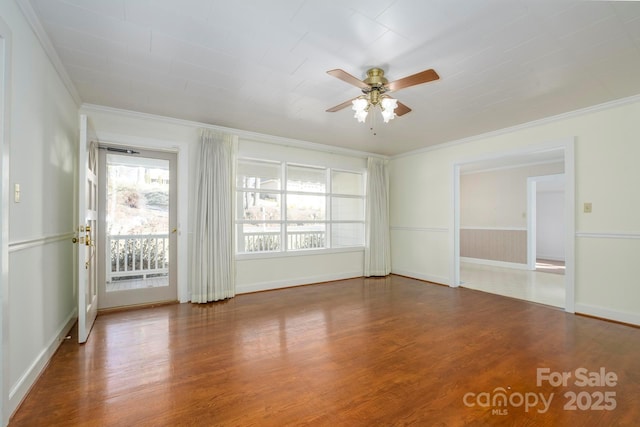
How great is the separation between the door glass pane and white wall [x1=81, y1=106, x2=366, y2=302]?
0.90 ft

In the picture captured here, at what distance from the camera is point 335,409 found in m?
1.78

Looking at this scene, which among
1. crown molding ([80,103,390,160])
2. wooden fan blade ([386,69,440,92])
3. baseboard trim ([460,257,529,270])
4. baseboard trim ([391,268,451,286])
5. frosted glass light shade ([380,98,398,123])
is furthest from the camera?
baseboard trim ([460,257,529,270])

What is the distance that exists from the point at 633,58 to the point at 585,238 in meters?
2.06

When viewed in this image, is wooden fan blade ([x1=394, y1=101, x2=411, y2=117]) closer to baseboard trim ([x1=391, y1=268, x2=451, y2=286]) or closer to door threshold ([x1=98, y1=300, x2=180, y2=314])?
baseboard trim ([x1=391, y1=268, x2=451, y2=286])

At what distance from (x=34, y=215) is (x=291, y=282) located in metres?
3.41

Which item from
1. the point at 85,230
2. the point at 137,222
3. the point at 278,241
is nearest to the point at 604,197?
the point at 278,241

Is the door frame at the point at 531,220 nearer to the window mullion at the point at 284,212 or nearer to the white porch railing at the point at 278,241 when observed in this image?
the white porch railing at the point at 278,241

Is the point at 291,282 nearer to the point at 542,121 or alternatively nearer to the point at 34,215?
the point at 34,215

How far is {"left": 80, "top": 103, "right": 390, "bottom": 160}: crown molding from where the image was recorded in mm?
3516

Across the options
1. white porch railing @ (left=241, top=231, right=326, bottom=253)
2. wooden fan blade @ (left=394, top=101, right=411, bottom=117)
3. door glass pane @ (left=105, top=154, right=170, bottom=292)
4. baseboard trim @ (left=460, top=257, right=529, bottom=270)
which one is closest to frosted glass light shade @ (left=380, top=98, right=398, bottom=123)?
wooden fan blade @ (left=394, top=101, right=411, bottom=117)

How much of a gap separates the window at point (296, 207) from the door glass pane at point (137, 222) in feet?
3.47

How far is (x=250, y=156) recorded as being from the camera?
458 cm

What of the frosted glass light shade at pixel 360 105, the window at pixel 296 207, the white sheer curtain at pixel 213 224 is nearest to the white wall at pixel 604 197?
the window at pixel 296 207

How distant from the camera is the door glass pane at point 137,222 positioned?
12.5 ft
